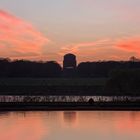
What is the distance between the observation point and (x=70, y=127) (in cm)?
2211

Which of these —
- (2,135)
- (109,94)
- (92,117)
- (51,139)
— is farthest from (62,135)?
(109,94)

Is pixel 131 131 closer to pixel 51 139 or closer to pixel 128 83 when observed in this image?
pixel 51 139

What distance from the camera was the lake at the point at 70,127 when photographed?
1912cm

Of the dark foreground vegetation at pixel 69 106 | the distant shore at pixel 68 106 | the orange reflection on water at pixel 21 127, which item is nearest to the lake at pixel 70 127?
→ the orange reflection on water at pixel 21 127

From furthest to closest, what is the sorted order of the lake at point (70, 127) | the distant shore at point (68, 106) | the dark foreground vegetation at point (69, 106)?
the dark foreground vegetation at point (69, 106), the distant shore at point (68, 106), the lake at point (70, 127)

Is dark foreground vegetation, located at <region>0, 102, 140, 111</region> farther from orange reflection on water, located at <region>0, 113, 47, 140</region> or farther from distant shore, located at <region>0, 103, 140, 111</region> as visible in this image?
orange reflection on water, located at <region>0, 113, 47, 140</region>

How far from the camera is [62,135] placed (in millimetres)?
19359

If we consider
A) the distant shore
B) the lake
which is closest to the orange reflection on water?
the lake

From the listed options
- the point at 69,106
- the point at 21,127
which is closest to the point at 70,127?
the point at 21,127

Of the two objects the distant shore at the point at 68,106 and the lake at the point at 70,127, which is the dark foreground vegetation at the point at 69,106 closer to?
the distant shore at the point at 68,106

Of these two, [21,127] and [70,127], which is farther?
[70,127]

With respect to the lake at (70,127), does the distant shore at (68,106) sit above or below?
above

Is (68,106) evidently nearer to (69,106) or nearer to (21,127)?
(69,106)

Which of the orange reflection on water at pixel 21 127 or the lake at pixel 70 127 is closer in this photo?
the orange reflection on water at pixel 21 127
